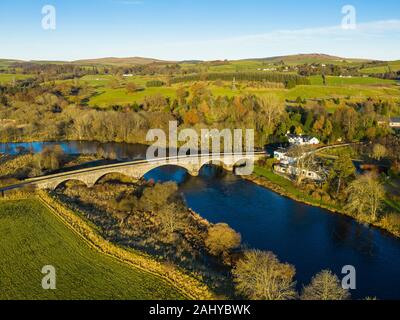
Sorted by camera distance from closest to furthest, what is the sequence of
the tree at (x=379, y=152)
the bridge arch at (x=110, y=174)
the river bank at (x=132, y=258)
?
1. the river bank at (x=132, y=258)
2. the bridge arch at (x=110, y=174)
3. the tree at (x=379, y=152)

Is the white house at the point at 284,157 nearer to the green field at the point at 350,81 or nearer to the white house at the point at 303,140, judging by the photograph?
the white house at the point at 303,140

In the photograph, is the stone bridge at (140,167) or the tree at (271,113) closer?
the stone bridge at (140,167)

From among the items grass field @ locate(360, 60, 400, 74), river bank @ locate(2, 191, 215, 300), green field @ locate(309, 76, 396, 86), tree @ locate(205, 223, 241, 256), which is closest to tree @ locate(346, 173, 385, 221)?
tree @ locate(205, 223, 241, 256)

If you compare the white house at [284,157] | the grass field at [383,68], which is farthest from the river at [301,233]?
the grass field at [383,68]

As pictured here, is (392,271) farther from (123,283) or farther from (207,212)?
(123,283)

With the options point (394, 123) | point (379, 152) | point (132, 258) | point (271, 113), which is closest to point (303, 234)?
point (132, 258)

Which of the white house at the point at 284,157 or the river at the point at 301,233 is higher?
the white house at the point at 284,157

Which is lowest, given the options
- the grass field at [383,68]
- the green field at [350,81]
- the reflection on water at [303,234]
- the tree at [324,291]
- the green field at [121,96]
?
the reflection on water at [303,234]

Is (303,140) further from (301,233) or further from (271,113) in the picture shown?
(301,233)
